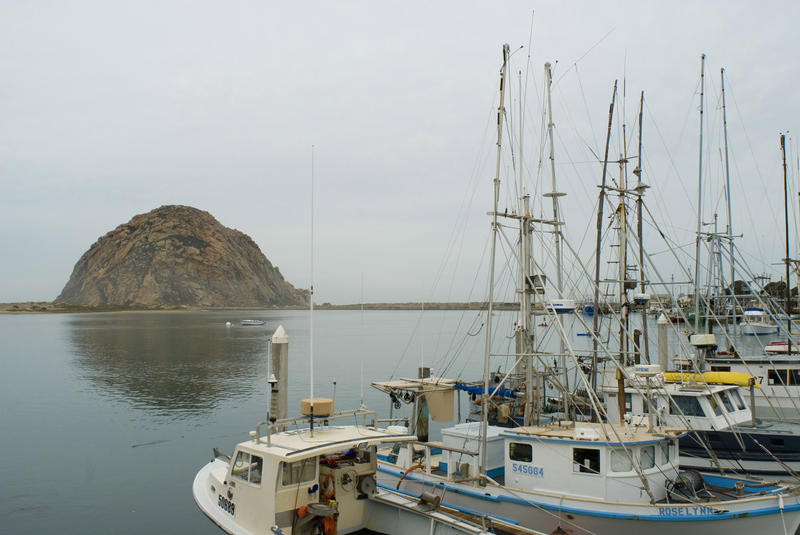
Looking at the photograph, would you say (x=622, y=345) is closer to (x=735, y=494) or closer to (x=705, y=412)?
(x=705, y=412)

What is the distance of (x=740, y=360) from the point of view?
85.3 ft

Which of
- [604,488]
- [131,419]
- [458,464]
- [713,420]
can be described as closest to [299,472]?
[458,464]

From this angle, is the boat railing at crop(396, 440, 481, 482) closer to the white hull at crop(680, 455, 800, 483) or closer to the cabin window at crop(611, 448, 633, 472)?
the cabin window at crop(611, 448, 633, 472)

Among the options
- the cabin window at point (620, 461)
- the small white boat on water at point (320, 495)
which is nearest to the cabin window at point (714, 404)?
the cabin window at point (620, 461)

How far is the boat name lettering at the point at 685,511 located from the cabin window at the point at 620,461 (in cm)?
116

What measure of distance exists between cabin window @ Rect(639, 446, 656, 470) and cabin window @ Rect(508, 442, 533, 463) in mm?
2812

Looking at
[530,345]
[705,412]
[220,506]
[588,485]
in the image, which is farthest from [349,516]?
[705,412]

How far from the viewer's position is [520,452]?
1579 centimetres

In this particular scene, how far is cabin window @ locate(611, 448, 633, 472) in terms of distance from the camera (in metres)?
14.6

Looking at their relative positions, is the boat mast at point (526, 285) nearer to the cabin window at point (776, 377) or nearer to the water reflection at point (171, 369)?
the cabin window at point (776, 377)

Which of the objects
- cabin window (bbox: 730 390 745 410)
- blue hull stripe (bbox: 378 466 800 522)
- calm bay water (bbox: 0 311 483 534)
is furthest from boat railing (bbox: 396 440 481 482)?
cabin window (bbox: 730 390 745 410)

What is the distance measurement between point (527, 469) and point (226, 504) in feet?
25.8

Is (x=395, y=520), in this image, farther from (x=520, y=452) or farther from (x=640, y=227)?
(x=640, y=227)

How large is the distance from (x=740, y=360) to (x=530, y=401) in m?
14.2
